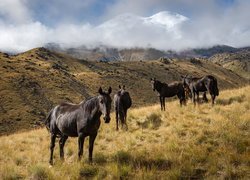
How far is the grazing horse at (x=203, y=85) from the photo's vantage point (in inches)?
897

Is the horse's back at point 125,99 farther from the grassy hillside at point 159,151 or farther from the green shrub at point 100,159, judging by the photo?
the green shrub at point 100,159

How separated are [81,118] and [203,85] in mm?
13687

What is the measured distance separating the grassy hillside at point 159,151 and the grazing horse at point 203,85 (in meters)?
2.83

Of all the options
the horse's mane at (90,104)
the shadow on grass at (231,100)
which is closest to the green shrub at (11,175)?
the horse's mane at (90,104)

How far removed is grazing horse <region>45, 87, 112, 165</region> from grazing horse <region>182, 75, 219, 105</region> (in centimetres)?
1160

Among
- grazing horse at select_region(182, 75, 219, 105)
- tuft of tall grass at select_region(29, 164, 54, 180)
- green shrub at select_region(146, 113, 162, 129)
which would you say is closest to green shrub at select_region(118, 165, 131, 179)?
tuft of tall grass at select_region(29, 164, 54, 180)

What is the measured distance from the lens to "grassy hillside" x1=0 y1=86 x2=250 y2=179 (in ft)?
36.2

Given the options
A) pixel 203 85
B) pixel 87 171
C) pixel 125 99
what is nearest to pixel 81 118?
pixel 87 171

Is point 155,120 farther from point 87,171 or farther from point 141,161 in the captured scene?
point 87,171

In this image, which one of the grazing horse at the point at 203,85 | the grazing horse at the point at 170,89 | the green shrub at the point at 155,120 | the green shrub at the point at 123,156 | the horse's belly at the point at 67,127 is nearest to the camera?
the green shrub at the point at 123,156

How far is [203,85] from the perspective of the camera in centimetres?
2422

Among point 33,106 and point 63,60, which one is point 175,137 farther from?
point 63,60

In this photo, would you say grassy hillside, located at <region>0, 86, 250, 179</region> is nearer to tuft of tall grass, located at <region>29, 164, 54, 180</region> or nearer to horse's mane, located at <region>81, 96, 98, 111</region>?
tuft of tall grass, located at <region>29, 164, 54, 180</region>

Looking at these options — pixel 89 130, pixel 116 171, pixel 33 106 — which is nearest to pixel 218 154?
pixel 116 171
